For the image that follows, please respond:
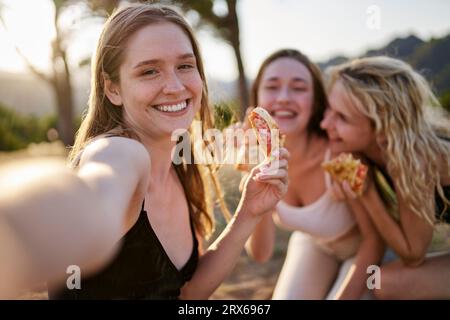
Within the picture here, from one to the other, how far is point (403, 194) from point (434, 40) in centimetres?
419

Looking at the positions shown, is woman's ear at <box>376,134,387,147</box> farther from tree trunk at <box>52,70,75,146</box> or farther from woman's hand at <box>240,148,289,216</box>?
tree trunk at <box>52,70,75,146</box>

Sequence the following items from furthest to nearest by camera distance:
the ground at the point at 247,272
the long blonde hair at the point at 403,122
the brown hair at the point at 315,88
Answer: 1. the brown hair at the point at 315,88
2. the ground at the point at 247,272
3. the long blonde hair at the point at 403,122

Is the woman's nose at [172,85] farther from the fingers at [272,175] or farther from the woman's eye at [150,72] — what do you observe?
the fingers at [272,175]

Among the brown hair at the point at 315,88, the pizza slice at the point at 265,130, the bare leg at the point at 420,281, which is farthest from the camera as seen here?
the brown hair at the point at 315,88

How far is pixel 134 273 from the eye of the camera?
1680 millimetres

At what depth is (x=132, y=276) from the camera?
1.68 m

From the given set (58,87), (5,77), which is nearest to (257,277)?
(58,87)

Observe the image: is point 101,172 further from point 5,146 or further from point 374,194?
point 5,146

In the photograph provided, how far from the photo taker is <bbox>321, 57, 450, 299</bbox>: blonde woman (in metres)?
2.47

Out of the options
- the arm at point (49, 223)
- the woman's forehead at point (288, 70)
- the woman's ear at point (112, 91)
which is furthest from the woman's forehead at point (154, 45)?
the woman's forehead at point (288, 70)

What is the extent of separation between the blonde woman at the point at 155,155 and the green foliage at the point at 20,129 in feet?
34.3

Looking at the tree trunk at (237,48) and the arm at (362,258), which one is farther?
the tree trunk at (237,48)

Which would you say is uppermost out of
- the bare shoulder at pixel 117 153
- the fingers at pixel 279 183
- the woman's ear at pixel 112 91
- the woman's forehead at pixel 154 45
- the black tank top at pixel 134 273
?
the woman's forehead at pixel 154 45

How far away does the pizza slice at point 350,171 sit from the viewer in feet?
8.05
